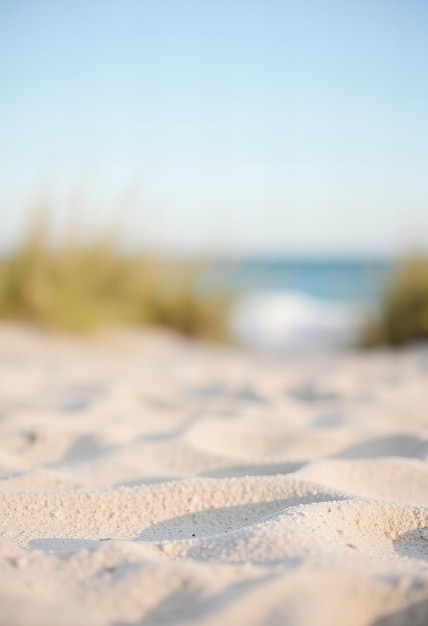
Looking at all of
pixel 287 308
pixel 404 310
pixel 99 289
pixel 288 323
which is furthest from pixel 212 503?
pixel 287 308

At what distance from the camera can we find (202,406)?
6.61 ft

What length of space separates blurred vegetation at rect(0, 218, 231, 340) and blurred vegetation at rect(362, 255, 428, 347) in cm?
118

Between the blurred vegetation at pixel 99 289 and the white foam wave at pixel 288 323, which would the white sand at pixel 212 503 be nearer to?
the blurred vegetation at pixel 99 289

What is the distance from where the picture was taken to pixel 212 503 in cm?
107

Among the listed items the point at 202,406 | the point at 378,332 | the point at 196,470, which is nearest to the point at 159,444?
the point at 196,470

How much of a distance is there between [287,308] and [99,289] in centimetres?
588

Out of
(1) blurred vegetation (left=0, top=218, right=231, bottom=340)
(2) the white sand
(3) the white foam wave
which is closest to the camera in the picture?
(2) the white sand

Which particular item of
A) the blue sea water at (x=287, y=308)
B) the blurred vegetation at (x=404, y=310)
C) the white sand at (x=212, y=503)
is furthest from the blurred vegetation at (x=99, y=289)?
the white sand at (x=212, y=503)

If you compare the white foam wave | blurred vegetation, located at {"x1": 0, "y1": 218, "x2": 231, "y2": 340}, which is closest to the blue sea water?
the white foam wave

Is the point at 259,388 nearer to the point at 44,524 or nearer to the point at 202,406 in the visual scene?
the point at 202,406

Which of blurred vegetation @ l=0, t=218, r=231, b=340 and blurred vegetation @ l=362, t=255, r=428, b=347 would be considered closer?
blurred vegetation @ l=0, t=218, r=231, b=340

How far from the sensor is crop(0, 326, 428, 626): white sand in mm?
687

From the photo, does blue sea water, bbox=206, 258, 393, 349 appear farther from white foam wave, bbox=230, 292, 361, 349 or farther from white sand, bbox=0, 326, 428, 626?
white sand, bbox=0, 326, 428, 626

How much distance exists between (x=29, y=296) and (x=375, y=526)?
10.3 feet
